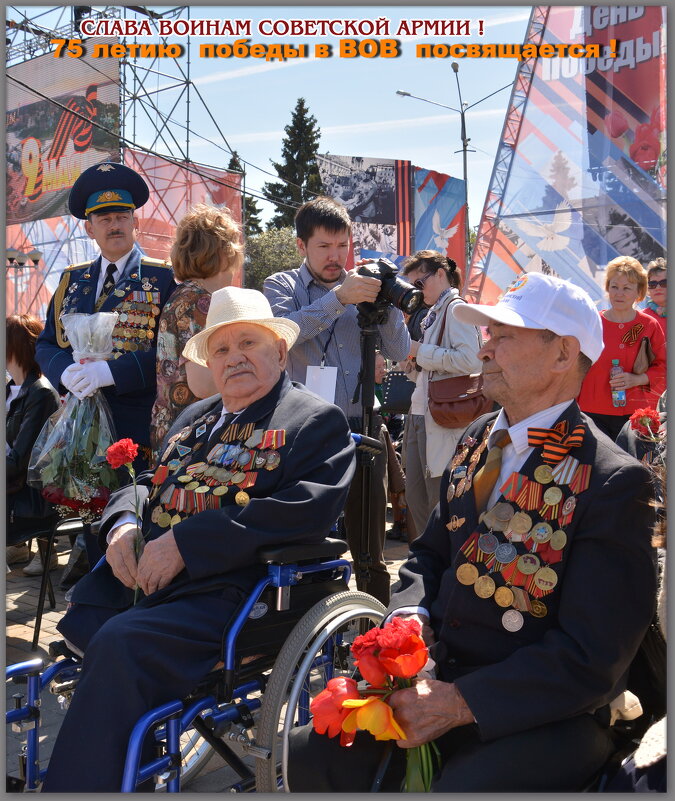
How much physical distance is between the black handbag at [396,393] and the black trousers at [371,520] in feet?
7.87

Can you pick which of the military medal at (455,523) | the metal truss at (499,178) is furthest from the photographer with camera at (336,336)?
the metal truss at (499,178)

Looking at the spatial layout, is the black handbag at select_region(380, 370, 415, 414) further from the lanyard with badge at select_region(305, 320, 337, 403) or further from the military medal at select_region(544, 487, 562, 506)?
the military medal at select_region(544, 487, 562, 506)

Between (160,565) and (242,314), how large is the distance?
2.70 ft

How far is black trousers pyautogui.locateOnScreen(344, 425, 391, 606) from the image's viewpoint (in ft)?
10.9

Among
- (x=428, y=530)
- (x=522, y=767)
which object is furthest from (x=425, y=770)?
(x=428, y=530)

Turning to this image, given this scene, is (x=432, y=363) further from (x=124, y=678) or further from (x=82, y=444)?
(x=124, y=678)

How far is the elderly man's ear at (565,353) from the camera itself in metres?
1.82

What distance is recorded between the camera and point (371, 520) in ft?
11.0

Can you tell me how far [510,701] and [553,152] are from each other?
7.98 meters

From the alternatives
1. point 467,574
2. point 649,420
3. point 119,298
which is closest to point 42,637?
point 119,298

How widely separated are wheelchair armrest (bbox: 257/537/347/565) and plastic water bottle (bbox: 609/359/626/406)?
2532 millimetres

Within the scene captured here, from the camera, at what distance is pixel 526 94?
8750 mm

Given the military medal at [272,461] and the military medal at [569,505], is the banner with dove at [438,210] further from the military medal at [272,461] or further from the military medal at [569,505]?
the military medal at [569,505]

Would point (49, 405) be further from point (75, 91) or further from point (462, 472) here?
point (75, 91)
